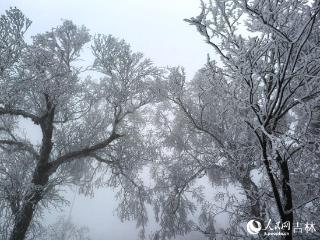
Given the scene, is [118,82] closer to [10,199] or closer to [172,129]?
[172,129]

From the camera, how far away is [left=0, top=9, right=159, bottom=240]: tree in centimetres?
895

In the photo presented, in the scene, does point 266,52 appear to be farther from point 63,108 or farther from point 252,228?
point 63,108

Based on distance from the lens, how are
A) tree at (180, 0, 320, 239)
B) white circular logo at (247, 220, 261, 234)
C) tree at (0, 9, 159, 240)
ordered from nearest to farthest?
tree at (180, 0, 320, 239), white circular logo at (247, 220, 261, 234), tree at (0, 9, 159, 240)

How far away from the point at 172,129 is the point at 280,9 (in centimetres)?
943

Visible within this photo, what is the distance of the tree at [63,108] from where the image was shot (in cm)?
895

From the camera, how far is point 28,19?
355 inches

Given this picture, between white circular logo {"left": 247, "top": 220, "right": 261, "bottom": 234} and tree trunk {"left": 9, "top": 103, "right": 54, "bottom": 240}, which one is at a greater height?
tree trunk {"left": 9, "top": 103, "right": 54, "bottom": 240}

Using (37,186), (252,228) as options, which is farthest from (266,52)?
(37,186)

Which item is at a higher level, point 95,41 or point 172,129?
point 95,41

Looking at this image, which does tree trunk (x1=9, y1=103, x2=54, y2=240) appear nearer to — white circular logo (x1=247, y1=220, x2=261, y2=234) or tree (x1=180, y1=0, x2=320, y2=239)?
white circular logo (x1=247, y1=220, x2=261, y2=234)

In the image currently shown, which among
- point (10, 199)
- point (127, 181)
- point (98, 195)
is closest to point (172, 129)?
point (127, 181)

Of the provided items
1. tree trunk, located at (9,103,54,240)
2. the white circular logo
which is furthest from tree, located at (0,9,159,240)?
the white circular logo

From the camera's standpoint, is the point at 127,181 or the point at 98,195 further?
the point at 98,195

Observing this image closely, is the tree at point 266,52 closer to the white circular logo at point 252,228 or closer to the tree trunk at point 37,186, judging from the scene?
the white circular logo at point 252,228
